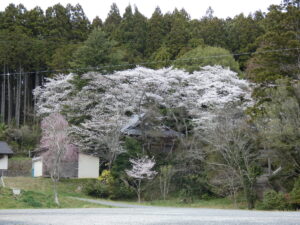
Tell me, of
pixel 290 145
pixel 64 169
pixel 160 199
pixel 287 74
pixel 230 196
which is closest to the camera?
pixel 290 145

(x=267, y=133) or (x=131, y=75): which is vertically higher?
(x=131, y=75)

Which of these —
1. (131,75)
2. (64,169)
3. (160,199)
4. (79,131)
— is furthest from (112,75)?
(160,199)

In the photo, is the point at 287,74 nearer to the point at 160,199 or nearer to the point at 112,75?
the point at 160,199

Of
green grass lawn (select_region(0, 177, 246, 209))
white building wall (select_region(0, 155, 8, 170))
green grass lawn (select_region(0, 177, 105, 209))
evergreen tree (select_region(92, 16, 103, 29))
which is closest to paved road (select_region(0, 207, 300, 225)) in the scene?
green grass lawn (select_region(0, 177, 105, 209))

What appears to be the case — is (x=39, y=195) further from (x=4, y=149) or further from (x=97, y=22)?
(x=97, y=22)

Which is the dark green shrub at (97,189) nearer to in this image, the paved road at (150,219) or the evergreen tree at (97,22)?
the paved road at (150,219)

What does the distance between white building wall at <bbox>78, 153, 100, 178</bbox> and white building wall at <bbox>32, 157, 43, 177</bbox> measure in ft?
8.50

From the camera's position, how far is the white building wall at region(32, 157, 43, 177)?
29516mm

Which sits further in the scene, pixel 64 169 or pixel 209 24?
pixel 209 24

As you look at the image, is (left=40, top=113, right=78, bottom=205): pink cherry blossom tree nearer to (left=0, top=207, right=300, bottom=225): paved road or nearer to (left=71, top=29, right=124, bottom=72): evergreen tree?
(left=71, top=29, right=124, bottom=72): evergreen tree

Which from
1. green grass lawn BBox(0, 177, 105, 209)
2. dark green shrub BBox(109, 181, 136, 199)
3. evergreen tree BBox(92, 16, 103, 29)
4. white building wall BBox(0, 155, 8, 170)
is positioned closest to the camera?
green grass lawn BBox(0, 177, 105, 209)

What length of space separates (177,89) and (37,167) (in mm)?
10896

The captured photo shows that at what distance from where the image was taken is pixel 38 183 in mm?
26312

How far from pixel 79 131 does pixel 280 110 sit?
13921 mm
